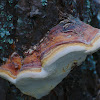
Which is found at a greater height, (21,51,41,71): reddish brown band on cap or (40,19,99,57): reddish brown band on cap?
(40,19,99,57): reddish brown band on cap

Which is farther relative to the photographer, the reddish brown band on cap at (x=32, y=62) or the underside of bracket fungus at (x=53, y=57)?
the reddish brown band on cap at (x=32, y=62)

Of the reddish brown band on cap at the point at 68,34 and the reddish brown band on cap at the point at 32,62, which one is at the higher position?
the reddish brown band on cap at the point at 68,34

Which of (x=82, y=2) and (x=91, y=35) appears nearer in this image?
(x=91, y=35)

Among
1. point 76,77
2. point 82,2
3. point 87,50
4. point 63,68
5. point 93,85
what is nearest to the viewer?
point 87,50

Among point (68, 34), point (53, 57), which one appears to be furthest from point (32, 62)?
point (68, 34)

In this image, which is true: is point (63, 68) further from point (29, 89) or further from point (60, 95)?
point (60, 95)

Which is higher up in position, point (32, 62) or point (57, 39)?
point (57, 39)

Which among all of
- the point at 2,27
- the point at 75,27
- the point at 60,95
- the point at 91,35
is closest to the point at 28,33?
the point at 2,27

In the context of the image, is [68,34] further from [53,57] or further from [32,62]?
[32,62]
